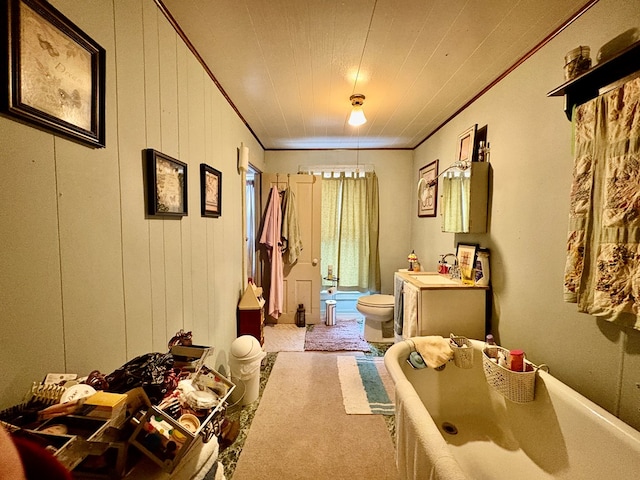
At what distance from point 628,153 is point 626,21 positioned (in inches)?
22.6

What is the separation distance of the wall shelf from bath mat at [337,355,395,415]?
216 cm

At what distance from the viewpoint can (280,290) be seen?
3654 millimetres

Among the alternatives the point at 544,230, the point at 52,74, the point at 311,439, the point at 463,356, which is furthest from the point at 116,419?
the point at 544,230

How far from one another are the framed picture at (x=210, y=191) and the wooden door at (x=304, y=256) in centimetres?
157

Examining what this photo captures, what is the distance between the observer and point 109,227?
3.44 feet

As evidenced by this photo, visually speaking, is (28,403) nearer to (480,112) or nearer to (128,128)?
(128,128)

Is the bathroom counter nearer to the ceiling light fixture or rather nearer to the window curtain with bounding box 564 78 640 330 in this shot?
the window curtain with bounding box 564 78 640 330

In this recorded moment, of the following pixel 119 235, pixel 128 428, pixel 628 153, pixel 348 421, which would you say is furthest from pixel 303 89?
pixel 348 421

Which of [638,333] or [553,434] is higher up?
[638,333]

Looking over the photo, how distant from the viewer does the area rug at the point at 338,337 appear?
3100 mm

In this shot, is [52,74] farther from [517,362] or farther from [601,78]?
[517,362]

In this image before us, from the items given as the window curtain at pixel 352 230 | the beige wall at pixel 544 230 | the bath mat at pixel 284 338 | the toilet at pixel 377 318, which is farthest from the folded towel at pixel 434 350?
the window curtain at pixel 352 230

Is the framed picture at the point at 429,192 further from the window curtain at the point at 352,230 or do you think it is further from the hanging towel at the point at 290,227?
the hanging towel at the point at 290,227

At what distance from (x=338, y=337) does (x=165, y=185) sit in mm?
2645
